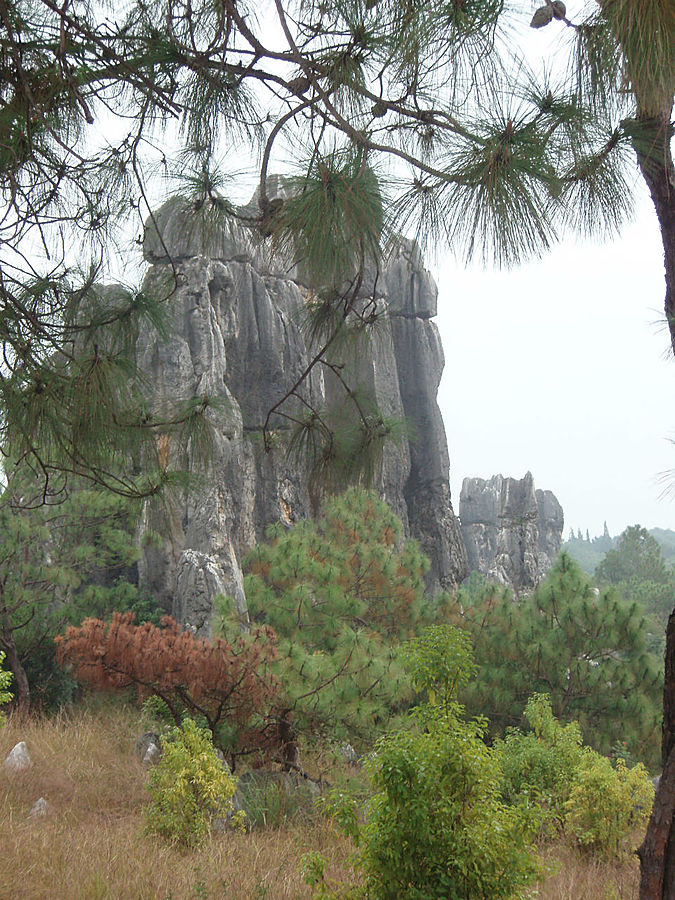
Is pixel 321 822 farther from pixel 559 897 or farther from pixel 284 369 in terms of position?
pixel 284 369

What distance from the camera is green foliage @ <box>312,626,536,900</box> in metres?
2.14

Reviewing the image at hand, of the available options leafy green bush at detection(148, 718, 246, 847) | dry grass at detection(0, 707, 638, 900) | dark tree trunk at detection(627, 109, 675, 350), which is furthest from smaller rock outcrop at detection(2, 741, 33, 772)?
dark tree trunk at detection(627, 109, 675, 350)

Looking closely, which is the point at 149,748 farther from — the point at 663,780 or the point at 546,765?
the point at 663,780

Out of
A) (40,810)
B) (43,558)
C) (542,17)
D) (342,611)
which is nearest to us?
(542,17)

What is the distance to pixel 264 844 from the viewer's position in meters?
3.95

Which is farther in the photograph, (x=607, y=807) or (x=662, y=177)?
(x=607, y=807)

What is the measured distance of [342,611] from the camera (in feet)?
22.0

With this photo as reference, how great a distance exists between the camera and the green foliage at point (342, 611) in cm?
522

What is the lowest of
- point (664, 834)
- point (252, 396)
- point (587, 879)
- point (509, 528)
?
point (587, 879)

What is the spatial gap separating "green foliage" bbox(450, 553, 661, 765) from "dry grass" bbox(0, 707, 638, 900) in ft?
9.27

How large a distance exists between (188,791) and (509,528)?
69.4 feet

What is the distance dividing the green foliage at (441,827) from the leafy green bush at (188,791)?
1699 millimetres

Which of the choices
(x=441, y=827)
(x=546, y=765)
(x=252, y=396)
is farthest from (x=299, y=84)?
(x=252, y=396)

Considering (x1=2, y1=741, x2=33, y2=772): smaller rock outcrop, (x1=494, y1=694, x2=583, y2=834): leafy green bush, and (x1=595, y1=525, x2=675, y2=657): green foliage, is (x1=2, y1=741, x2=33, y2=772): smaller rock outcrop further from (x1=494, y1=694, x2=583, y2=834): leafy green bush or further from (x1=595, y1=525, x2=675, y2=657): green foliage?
(x1=595, y1=525, x2=675, y2=657): green foliage
